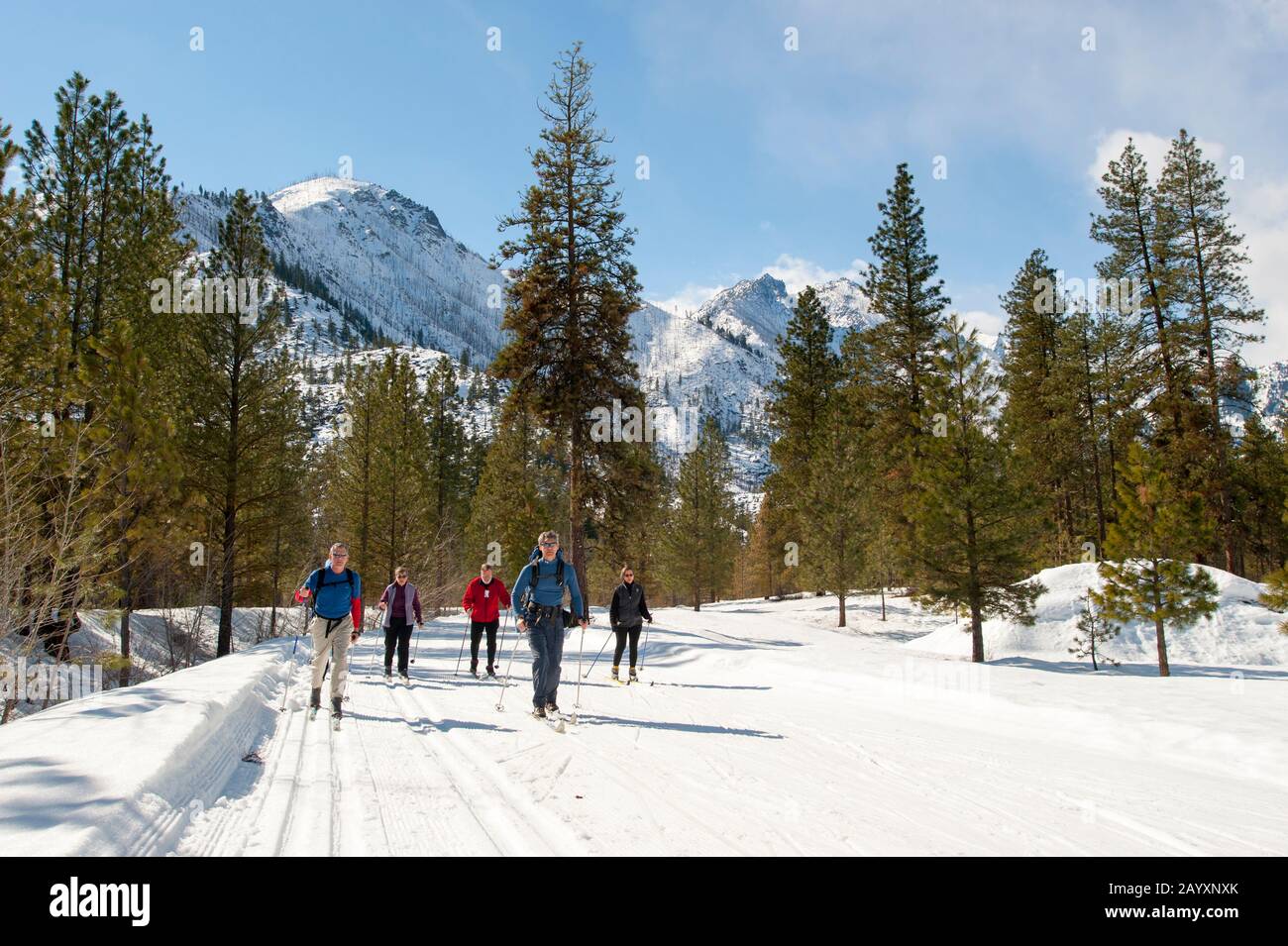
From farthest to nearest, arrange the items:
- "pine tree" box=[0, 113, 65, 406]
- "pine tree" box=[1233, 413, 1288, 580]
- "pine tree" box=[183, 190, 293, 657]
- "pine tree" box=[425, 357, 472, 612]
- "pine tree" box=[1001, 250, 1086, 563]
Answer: "pine tree" box=[425, 357, 472, 612]
"pine tree" box=[1233, 413, 1288, 580]
"pine tree" box=[1001, 250, 1086, 563]
"pine tree" box=[183, 190, 293, 657]
"pine tree" box=[0, 113, 65, 406]

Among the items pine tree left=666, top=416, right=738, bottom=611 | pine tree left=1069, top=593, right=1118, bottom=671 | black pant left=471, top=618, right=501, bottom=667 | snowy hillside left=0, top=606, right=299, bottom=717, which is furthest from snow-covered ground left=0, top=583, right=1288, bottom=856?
pine tree left=666, top=416, right=738, bottom=611

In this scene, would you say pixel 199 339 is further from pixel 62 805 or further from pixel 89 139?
pixel 62 805

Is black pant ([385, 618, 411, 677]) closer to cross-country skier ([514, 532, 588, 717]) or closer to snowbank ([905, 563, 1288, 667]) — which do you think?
cross-country skier ([514, 532, 588, 717])

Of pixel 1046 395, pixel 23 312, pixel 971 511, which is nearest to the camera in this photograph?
pixel 23 312

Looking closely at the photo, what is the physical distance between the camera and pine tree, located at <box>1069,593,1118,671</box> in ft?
Answer: 62.9

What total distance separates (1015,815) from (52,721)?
26.8 ft

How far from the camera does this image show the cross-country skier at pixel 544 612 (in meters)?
8.20

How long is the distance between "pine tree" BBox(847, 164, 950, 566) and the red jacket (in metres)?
23.9

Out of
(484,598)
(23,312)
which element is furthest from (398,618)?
(23,312)

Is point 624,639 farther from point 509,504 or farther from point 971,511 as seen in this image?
point 509,504

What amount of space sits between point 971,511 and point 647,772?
52.0 feet

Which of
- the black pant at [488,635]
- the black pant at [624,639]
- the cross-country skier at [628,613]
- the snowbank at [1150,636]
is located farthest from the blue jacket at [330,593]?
the snowbank at [1150,636]

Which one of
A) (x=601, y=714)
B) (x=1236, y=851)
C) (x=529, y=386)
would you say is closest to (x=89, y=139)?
(x=529, y=386)

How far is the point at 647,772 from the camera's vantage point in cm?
587
